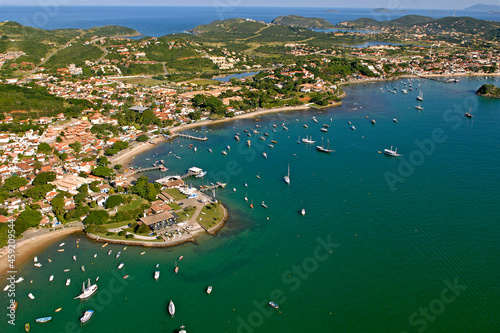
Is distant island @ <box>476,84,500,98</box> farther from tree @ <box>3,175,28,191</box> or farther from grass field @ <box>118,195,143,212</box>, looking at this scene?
tree @ <box>3,175,28,191</box>

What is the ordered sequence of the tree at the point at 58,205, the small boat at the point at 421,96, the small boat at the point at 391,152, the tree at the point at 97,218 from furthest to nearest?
the small boat at the point at 421,96 → the small boat at the point at 391,152 → the tree at the point at 58,205 → the tree at the point at 97,218

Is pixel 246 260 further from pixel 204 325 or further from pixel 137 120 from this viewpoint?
pixel 137 120

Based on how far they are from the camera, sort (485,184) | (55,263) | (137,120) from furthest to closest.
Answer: (137,120) < (485,184) < (55,263)

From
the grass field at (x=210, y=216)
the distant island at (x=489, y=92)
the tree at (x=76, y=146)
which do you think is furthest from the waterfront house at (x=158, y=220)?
the distant island at (x=489, y=92)

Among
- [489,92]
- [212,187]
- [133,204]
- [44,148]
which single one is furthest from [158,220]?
[489,92]

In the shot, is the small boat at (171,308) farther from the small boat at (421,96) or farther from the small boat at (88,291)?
the small boat at (421,96)

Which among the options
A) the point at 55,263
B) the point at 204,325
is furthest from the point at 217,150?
the point at 204,325

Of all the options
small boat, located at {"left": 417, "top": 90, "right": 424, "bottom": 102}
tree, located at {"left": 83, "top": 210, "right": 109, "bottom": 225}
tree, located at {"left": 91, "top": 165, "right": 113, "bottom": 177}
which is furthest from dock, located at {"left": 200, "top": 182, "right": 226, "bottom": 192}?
small boat, located at {"left": 417, "top": 90, "right": 424, "bottom": 102}
